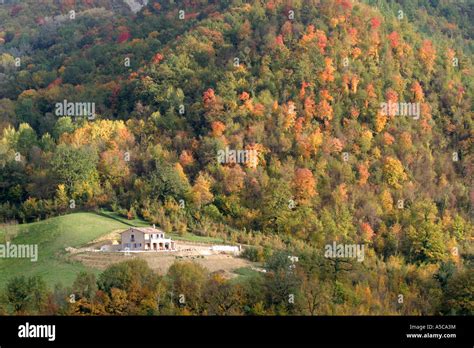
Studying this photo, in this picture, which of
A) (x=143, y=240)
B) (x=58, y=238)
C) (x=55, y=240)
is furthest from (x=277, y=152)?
(x=55, y=240)

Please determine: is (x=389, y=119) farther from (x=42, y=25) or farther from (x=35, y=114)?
(x=42, y=25)

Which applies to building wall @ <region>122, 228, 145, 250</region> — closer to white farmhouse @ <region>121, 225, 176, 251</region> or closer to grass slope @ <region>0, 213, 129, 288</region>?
white farmhouse @ <region>121, 225, 176, 251</region>

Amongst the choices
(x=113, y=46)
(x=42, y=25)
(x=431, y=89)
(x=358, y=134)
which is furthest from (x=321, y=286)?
(x=42, y=25)

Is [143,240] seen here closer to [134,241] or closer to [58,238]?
[134,241]

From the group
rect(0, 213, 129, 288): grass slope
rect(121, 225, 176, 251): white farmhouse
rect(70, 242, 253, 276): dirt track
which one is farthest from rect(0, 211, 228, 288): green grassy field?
rect(121, 225, 176, 251): white farmhouse

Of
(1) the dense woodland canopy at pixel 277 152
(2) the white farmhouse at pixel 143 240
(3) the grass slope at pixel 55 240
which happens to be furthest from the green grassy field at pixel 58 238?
(1) the dense woodland canopy at pixel 277 152

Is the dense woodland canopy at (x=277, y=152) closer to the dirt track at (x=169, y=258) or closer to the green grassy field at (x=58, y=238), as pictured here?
the dirt track at (x=169, y=258)
